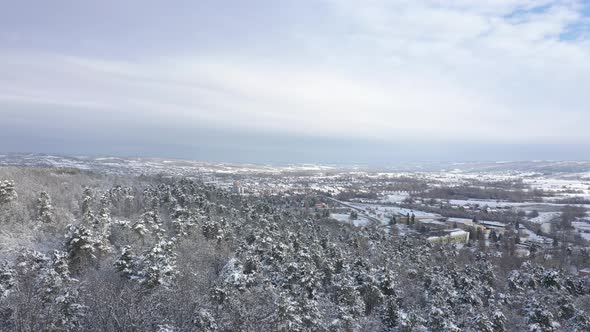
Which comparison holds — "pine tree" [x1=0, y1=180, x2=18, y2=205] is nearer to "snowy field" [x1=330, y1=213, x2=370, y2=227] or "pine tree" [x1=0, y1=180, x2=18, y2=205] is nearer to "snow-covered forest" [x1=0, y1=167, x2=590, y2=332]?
"snow-covered forest" [x1=0, y1=167, x2=590, y2=332]

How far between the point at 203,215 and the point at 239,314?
29641 mm

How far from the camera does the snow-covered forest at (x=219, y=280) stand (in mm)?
18438

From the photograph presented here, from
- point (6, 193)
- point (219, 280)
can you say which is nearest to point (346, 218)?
point (219, 280)

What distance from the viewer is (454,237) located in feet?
252

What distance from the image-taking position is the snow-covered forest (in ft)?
60.5

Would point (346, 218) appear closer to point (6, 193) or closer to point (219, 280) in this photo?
point (219, 280)

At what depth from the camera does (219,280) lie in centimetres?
2703

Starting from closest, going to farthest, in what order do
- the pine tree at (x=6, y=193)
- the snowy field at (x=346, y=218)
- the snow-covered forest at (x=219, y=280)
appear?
the snow-covered forest at (x=219, y=280) → the pine tree at (x=6, y=193) → the snowy field at (x=346, y=218)

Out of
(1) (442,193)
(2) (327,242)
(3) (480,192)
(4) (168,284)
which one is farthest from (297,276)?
(3) (480,192)

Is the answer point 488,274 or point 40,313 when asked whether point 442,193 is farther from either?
point 40,313

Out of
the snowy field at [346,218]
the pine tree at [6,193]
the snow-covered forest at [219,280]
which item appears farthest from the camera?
the snowy field at [346,218]

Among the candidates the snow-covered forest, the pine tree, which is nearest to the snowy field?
the snow-covered forest

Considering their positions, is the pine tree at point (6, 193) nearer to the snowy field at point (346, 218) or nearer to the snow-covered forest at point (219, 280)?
the snow-covered forest at point (219, 280)

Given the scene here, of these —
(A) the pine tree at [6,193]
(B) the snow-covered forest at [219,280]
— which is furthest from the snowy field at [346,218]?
(A) the pine tree at [6,193]
